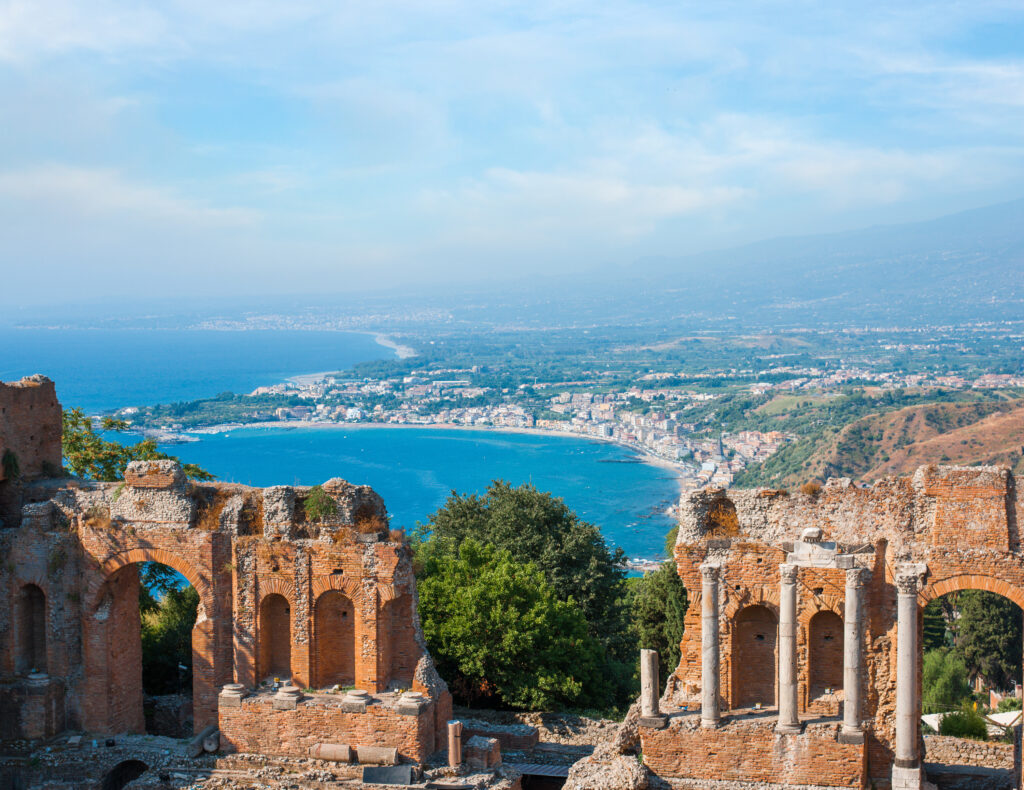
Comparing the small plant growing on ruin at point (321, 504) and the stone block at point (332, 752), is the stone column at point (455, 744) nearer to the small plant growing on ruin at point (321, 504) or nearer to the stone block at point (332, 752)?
the stone block at point (332, 752)

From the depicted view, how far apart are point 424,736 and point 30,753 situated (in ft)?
29.3

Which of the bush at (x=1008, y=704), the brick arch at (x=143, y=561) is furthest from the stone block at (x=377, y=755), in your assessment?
the bush at (x=1008, y=704)

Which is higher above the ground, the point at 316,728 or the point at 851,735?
the point at 851,735

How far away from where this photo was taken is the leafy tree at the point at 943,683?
115ft

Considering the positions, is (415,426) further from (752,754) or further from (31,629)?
(752,754)

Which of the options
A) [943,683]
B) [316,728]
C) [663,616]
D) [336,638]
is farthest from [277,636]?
[943,683]

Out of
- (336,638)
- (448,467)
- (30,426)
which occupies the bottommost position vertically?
(448,467)

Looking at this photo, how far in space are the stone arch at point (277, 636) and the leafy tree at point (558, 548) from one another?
11.1m

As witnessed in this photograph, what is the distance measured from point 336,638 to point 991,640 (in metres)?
34.1

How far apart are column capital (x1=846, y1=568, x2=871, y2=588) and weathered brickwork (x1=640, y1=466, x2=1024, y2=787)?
58mm

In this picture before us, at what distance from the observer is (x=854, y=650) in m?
19.3

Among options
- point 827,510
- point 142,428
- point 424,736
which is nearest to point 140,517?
point 424,736

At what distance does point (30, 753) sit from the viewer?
22156mm

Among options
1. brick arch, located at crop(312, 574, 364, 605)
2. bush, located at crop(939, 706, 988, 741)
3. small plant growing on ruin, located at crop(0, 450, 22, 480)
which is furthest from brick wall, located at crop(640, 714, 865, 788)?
small plant growing on ruin, located at crop(0, 450, 22, 480)
